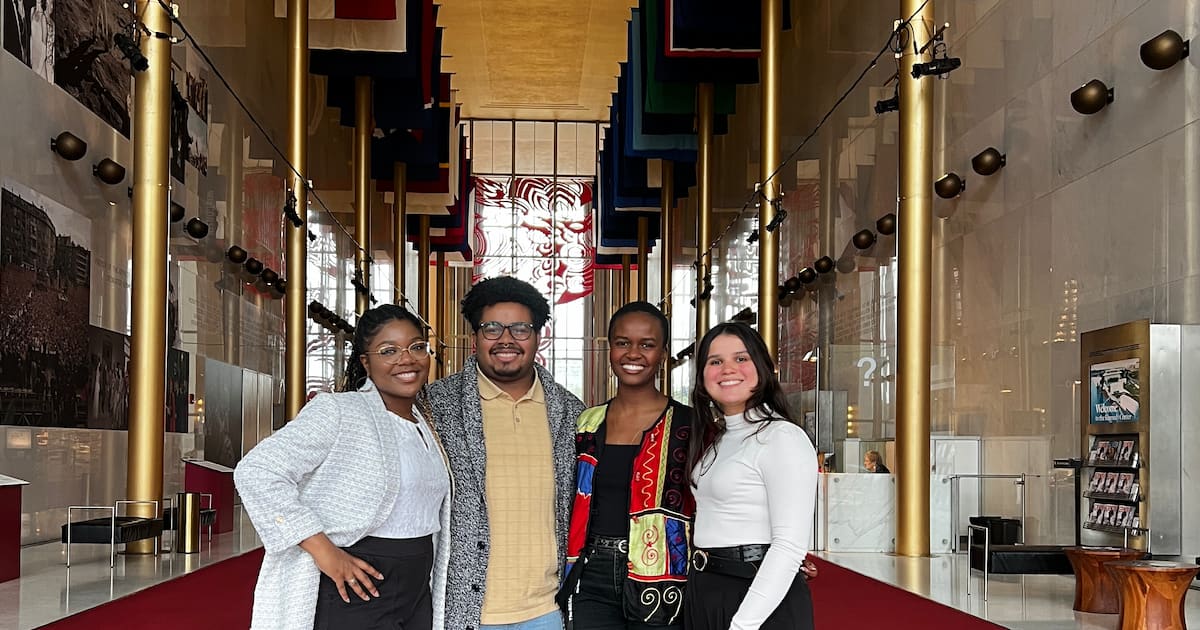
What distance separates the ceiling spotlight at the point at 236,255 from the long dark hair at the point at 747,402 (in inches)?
448

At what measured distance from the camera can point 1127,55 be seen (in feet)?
23.4

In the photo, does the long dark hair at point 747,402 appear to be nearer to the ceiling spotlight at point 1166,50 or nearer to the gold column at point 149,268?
the ceiling spotlight at point 1166,50

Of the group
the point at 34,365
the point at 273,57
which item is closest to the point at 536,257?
the point at 273,57

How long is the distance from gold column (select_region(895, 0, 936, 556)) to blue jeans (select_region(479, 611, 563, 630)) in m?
4.71

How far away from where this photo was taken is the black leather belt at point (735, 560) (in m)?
3.43

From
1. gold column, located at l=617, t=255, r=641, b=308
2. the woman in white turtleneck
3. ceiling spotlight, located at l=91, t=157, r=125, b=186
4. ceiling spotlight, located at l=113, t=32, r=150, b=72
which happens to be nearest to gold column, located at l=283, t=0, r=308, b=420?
ceiling spotlight, located at l=91, t=157, r=125, b=186

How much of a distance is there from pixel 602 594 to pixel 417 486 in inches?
26.1

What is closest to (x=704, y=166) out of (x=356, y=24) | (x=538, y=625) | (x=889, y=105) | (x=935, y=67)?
(x=356, y=24)

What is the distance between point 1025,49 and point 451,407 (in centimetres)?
614

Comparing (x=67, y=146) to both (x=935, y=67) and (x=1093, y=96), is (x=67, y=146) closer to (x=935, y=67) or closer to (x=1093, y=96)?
(x=935, y=67)

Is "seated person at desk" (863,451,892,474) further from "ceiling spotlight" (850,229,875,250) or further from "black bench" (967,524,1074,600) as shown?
"black bench" (967,524,1074,600)

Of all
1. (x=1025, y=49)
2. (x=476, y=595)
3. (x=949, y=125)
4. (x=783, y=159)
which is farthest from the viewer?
(x=783, y=159)

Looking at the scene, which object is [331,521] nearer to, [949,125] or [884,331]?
[949,125]

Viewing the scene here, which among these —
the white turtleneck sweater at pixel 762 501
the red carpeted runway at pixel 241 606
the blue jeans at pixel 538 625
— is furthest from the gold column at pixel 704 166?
the white turtleneck sweater at pixel 762 501
